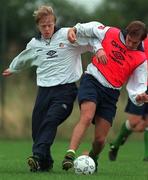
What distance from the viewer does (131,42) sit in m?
9.58

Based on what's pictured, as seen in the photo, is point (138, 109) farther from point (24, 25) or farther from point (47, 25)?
point (24, 25)

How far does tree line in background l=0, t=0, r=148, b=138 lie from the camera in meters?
22.0

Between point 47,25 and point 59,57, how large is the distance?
1.34 feet

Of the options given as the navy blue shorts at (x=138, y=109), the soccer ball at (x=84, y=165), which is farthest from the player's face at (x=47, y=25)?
the navy blue shorts at (x=138, y=109)

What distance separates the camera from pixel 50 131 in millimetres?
Answer: 9555

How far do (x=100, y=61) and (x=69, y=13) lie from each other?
26773mm

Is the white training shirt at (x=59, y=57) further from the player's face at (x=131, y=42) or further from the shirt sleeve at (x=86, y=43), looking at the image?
the player's face at (x=131, y=42)

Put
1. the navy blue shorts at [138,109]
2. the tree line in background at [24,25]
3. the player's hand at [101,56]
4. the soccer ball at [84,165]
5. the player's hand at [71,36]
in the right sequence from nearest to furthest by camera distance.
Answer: the soccer ball at [84,165], the player's hand at [101,56], the player's hand at [71,36], the navy blue shorts at [138,109], the tree line in background at [24,25]

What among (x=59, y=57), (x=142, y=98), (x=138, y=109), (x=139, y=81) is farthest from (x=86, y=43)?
(x=138, y=109)

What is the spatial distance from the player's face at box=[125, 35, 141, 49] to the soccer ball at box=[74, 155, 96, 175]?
1.38 metres

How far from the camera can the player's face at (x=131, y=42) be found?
9.54 m

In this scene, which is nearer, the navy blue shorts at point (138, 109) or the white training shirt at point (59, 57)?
the white training shirt at point (59, 57)

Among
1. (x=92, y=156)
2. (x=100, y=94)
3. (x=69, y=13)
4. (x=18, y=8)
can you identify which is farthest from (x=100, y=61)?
(x=69, y=13)

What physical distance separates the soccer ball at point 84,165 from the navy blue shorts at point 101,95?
65cm
